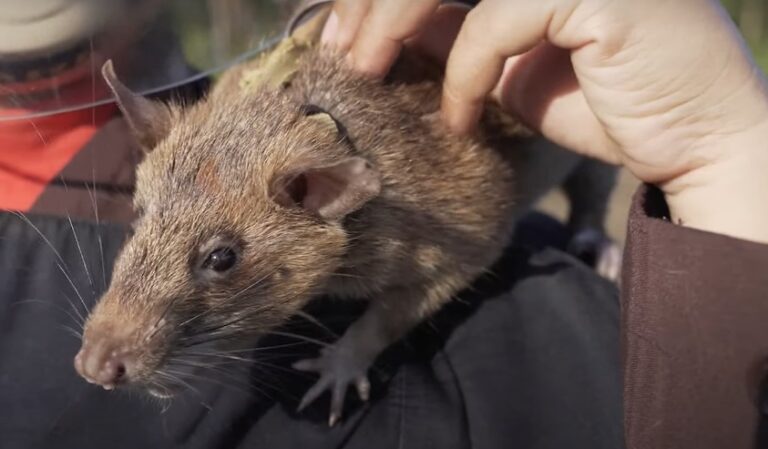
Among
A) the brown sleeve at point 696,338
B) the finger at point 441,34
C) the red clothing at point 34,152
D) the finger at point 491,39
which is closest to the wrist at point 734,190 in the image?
the brown sleeve at point 696,338

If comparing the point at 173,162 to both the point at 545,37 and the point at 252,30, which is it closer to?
the point at 252,30

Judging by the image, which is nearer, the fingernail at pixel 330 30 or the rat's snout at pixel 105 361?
the rat's snout at pixel 105 361

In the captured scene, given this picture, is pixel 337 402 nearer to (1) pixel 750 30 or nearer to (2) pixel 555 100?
(2) pixel 555 100

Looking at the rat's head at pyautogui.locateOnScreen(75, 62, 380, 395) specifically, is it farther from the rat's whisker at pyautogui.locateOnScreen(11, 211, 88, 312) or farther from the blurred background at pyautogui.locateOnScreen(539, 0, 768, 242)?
the blurred background at pyautogui.locateOnScreen(539, 0, 768, 242)

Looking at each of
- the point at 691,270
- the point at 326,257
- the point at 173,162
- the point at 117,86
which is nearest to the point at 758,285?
the point at 691,270

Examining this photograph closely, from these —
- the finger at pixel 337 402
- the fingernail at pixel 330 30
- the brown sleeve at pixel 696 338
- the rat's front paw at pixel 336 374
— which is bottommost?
the rat's front paw at pixel 336 374

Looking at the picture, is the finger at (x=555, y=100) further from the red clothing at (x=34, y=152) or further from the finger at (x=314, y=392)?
the red clothing at (x=34, y=152)

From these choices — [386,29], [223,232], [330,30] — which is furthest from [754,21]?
[223,232]
